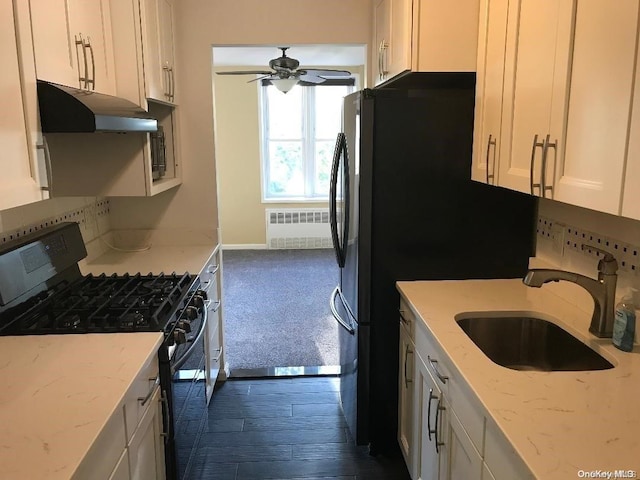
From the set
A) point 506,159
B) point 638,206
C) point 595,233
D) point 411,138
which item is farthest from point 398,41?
point 638,206

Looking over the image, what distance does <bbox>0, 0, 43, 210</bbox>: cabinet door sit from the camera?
1436 millimetres

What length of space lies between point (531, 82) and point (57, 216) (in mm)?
2126

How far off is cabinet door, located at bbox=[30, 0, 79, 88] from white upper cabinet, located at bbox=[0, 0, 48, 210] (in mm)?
99

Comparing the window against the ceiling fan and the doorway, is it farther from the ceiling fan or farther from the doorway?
the ceiling fan

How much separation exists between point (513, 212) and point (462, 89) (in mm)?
605

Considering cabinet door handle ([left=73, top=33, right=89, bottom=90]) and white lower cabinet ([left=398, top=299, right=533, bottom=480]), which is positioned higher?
cabinet door handle ([left=73, top=33, right=89, bottom=90])

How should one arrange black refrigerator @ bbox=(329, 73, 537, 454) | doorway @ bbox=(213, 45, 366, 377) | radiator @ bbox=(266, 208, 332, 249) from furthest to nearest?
radiator @ bbox=(266, 208, 332, 249) < doorway @ bbox=(213, 45, 366, 377) < black refrigerator @ bbox=(329, 73, 537, 454)

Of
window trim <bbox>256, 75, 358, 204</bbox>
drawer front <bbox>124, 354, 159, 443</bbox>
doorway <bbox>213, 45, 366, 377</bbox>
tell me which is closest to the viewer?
drawer front <bbox>124, 354, 159, 443</bbox>

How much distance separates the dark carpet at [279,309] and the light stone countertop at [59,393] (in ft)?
6.55

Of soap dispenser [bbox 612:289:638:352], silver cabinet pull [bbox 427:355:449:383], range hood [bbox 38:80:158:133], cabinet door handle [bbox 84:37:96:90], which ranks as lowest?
silver cabinet pull [bbox 427:355:449:383]

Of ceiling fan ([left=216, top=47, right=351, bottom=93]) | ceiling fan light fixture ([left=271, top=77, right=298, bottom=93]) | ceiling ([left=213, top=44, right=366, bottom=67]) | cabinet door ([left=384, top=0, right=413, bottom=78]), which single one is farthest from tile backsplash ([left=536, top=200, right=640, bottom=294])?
ceiling ([left=213, top=44, right=366, bottom=67])

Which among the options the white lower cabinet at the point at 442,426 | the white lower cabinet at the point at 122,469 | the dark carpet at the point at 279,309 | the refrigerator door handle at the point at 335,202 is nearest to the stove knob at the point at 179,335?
the white lower cabinet at the point at 122,469

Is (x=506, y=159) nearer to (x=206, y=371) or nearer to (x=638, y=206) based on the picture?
(x=638, y=206)

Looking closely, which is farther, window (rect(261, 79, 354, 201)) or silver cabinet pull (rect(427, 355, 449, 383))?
window (rect(261, 79, 354, 201))
